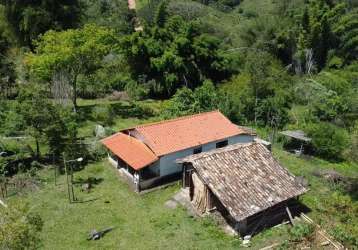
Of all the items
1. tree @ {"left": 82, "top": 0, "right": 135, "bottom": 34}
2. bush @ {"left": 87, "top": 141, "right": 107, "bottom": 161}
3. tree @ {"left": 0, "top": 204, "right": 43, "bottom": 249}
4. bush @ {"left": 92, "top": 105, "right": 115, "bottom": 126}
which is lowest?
bush @ {"left": 87, "top": 141, "right": 107, "bottom": 161}

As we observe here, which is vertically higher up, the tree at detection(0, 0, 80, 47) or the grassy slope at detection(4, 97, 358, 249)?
the tree at detection(0, 0, 80, 47)

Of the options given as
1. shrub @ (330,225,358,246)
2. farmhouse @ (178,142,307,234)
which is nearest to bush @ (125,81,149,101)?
farmhouse @ (178,142,307,234)

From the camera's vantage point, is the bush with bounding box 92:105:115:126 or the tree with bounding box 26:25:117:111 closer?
the tree with bounding box 26:25:117:111

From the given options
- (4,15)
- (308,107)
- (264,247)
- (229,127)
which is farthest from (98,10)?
(264,247)

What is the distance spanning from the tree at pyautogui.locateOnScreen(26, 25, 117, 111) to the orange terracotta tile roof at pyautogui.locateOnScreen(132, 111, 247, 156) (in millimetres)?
9478

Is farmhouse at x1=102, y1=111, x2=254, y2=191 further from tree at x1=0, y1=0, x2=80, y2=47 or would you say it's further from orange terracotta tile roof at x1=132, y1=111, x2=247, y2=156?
tree at x1=0, y1=0, x2=80, y2=47

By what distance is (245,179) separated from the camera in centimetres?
2248

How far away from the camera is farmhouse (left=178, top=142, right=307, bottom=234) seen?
69.3 ft

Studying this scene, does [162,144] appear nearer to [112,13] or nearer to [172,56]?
[172,56]

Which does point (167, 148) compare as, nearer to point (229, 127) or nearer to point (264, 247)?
point (229, 127)

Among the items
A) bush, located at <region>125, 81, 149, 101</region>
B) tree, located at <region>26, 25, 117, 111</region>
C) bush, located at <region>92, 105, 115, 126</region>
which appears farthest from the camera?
bush, located at <region>125, 81, 149, 101</region>

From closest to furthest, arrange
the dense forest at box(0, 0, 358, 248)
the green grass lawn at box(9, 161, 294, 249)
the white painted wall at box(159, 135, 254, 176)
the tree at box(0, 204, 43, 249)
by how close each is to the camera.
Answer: the tree at box(0, 204, 43, 249) < the green grass lawn at box(9, 161, 294, 249) < the white painted wall at box(159, 135, 254, 176) < the dense forest at box(0, 0, 358, 248)

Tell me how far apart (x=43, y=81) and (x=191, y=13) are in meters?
39.0

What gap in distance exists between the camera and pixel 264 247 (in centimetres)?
2005
